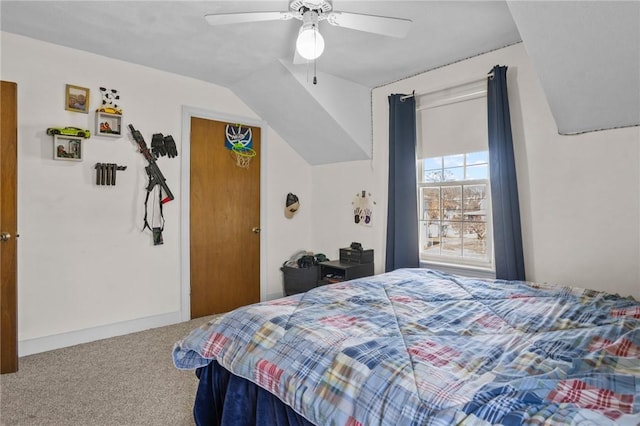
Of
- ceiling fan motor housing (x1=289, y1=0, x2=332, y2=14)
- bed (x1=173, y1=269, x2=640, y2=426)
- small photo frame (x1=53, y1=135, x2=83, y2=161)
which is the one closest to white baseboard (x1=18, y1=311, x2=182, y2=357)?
small photo frame (x1=53, y1=135, x2=83, y2=161)

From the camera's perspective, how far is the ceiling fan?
207 centimetres

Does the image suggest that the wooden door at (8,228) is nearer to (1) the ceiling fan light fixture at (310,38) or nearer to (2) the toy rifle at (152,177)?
(2) the toy rifle at (152,177)

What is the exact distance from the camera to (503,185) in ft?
9.19

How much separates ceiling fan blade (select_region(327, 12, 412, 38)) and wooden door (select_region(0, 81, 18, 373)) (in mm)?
2256

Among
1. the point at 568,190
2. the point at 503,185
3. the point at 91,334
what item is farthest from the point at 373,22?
the point at 91,334

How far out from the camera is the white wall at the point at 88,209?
273 cm

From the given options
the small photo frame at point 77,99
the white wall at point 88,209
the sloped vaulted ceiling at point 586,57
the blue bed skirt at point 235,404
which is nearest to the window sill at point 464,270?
the sloped vaulted ceiling at point 586,57

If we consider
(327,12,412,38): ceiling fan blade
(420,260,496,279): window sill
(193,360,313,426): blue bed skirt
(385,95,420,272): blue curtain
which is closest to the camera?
(193,360,313,426): blue bed skirt

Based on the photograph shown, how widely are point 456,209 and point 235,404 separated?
2603 millimetres

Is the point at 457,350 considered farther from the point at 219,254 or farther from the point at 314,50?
the point at 219,254

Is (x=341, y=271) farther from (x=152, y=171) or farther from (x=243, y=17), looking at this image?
(x=243, y=17)

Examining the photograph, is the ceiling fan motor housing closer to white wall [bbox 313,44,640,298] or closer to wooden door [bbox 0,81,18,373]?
white wall [bbox 313,44,640,298]

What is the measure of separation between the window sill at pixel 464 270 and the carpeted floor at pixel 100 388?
225 centimetres

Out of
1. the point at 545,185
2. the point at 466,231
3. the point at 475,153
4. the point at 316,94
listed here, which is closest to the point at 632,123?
the point at 545,185
